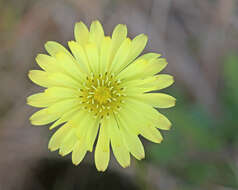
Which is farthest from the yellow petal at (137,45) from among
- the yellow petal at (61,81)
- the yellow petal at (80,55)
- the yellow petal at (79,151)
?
the yellow petal at (79,151)

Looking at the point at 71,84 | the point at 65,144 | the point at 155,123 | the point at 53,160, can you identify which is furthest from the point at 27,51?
the point at 155,123

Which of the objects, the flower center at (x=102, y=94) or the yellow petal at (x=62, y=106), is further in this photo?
the flower center at (x=102, y=94)

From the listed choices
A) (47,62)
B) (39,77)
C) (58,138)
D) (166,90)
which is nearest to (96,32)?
(47,62)

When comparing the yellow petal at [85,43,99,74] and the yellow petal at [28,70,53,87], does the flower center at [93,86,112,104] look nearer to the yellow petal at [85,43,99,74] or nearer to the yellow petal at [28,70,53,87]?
the yellow petal at [85,43,99,74]

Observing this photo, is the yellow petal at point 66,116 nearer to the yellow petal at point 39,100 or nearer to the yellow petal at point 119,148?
the yellow petal at point 39,100

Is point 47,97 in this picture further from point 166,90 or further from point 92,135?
point 166,90

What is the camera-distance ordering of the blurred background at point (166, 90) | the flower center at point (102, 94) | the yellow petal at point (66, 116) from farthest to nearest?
the blurred background at point (166, 90) → the flower center at point (102, 94) → the yellow petal at point (66, 116)

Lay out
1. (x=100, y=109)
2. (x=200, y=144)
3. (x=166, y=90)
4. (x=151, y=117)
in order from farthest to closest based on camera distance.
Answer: (x=166, y=90) → (x=200, y=144) → (x=100, y=109) → (x=151, y=117)
